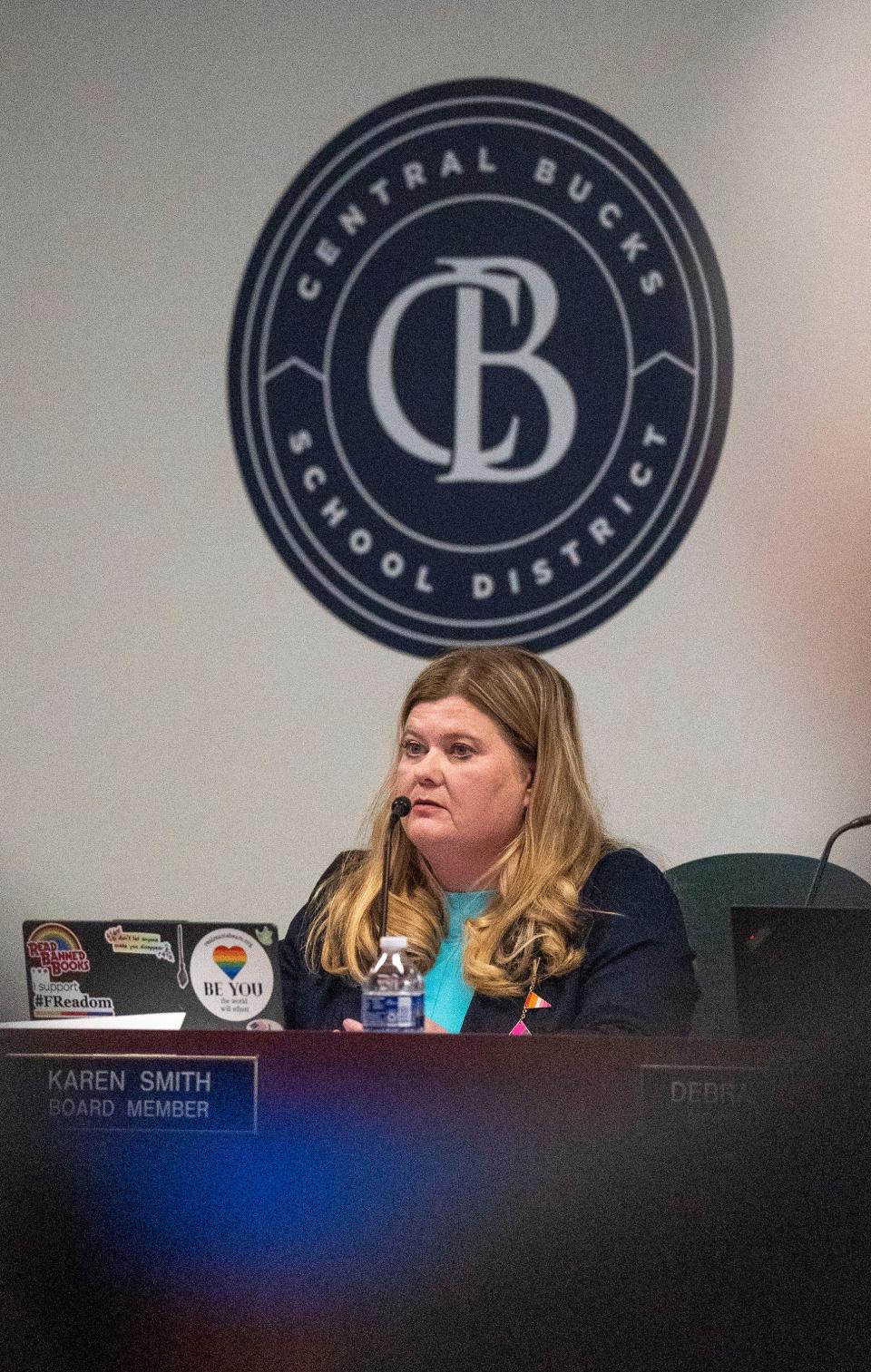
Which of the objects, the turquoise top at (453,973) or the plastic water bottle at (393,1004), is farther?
the turquoise top at (453,973)

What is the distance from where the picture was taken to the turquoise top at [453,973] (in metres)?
→ 2.21

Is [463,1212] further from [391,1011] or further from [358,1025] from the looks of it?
[358,1025]

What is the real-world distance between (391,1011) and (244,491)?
1927mm

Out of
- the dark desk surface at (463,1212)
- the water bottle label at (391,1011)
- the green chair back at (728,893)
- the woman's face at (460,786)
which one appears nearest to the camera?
the dark desk surface at (463,1212)

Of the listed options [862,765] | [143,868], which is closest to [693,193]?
[862,765]

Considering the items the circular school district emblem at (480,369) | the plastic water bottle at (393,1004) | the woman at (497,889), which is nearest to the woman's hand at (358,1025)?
the woman at (497,889)

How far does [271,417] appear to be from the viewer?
11.1 ft

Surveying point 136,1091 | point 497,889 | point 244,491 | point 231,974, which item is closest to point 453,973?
point 497,889

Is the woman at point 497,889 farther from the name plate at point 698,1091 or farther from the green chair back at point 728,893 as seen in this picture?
the name plate at point 698,1091

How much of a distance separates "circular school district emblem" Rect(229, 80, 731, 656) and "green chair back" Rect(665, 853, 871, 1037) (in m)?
0.72

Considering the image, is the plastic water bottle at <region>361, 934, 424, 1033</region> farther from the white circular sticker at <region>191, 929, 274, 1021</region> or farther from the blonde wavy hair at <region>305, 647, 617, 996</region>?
the blonde wavy hair at <region>305, 647, 617, 996</region>

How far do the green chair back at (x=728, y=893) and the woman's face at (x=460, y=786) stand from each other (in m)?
0.57

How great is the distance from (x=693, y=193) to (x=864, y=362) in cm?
53

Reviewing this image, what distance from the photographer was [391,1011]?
168 cm
